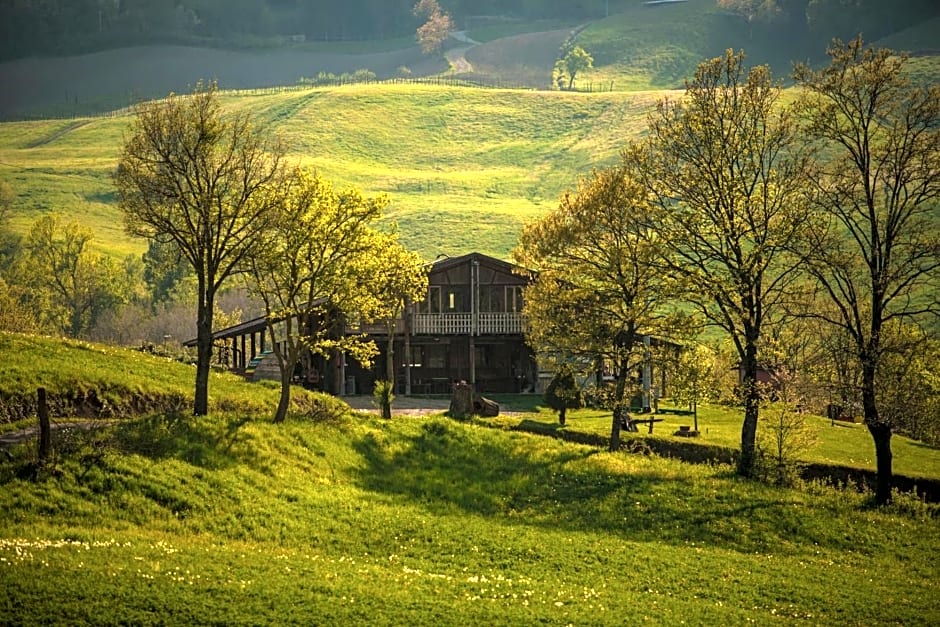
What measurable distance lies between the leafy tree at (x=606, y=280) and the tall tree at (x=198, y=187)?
1336 centimetres

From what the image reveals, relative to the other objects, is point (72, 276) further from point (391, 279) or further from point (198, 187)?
point (198, 187)

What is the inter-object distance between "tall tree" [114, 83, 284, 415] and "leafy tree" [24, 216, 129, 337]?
83588 millimetres

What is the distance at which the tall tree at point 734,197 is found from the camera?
3959 cm

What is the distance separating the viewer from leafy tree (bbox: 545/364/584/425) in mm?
50781

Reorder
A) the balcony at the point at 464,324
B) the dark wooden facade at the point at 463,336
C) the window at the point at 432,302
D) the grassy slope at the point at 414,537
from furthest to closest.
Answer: the window at the point at 432,302
the dark wooden facade at the point at 463,336
the balcony at the point at 464,324
the grassy slope at the point at 414,537

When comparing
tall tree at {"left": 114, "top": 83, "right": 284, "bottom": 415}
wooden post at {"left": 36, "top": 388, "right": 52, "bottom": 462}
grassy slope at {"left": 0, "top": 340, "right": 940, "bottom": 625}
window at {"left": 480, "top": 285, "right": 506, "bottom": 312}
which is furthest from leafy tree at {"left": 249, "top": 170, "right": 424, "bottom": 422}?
window at {"left": 480, "top": 285, "right": 506, "bottom": 312}

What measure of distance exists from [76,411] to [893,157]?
28.5 metres

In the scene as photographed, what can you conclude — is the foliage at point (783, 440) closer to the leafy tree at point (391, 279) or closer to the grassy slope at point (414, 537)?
the grassy slope at point (414, 537)

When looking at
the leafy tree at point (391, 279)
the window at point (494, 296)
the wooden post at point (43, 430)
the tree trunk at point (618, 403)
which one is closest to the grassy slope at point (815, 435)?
the tree trunk at point (618, 403)

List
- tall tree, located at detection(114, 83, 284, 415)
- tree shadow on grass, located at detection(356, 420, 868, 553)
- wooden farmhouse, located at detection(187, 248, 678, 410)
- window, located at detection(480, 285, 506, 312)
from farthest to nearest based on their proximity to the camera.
Answer: window, located at detection(480, 285, 506, 312), wooden farmhouse, located at detection(187, 248, 678, 410), tall tree, located at detection(114, 83, 284, 415), tree shadow on grass, located at detection(356, 420, 868, 553)

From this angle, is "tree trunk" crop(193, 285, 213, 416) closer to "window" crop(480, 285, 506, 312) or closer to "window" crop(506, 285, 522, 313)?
"window" crop(506, 285, 522, 313)

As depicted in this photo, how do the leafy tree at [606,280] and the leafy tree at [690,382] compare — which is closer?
the leafy tree at [690,382]

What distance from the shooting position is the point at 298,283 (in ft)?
133

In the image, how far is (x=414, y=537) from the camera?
2941 centimetres
